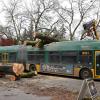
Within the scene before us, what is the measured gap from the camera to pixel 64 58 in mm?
23234

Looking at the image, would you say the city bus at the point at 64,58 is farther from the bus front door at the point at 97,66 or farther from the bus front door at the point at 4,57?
the bus front door at the point at 4,57

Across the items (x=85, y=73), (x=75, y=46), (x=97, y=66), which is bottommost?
(x=85, y=73)

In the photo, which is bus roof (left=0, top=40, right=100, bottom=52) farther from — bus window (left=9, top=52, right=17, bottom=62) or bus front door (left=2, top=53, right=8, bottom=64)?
bus front door (left=2, top=53, right=8, bottom=64)

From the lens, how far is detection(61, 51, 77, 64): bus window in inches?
879

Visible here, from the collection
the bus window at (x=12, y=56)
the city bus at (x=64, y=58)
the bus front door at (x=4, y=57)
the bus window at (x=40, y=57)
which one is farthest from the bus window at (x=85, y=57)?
the bus front door at (x=4, y=57)

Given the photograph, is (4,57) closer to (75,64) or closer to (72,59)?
(72,59)

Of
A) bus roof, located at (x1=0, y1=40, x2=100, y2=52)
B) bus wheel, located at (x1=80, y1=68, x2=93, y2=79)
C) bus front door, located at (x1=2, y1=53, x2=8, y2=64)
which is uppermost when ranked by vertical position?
bus roof, located at (x1=0, y1=40, x2=100, y2=52)

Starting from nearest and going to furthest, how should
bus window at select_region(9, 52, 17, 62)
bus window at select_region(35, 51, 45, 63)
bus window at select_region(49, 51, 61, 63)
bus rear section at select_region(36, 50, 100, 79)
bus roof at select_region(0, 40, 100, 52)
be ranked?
bus rear section at select_region(36, 50, 100, 79) → bus roof at select_region(0, 40, 100, 52) → bus window at select_region(49, 51, 61, 63) → bus window at select_region(35, 51, 45, 63) → bus window at select_region(9, 52, 17, 62)

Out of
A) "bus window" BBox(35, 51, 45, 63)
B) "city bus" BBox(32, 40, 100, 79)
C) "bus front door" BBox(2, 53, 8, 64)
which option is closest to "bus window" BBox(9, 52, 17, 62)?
"bus front door" BBox(2, 53, 8, 64)

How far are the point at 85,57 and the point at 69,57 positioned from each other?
161 cm

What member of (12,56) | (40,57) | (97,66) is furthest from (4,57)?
(97,66)

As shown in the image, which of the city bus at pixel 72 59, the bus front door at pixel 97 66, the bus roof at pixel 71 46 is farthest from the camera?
the bus roof at pixel 71 46

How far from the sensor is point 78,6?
46.7 m

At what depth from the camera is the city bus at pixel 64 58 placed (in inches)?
837
